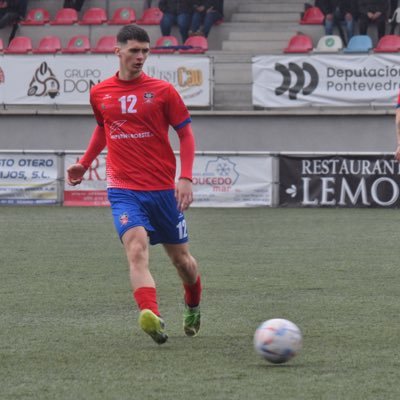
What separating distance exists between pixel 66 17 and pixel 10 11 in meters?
1.31

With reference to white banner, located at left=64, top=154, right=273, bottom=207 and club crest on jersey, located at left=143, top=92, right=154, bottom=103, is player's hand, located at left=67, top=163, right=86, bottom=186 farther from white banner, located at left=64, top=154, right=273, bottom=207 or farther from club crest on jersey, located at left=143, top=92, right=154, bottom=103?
white banner, located at left=64, top=154, right=273, bottom=207

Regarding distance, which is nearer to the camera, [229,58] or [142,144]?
[142,144]

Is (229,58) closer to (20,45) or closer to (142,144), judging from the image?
(20,45)

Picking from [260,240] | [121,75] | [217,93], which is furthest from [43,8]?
[121,75]

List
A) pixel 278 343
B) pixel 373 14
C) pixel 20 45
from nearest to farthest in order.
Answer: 1. pixel 278 343
2. pixel 373 14
3. pixel 20 45

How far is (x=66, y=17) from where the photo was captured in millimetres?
26375

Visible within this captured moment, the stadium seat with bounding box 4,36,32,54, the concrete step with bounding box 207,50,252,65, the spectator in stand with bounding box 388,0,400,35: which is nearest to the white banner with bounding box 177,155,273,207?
the concrete step with bounding box 207,50,252,65

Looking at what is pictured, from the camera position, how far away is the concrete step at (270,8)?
26062 mm

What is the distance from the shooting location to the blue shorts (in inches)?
277

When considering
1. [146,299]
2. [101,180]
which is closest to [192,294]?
[146,299]

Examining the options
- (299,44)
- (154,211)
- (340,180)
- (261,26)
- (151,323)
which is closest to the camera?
(151,323)

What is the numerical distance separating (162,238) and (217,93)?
16902 mm

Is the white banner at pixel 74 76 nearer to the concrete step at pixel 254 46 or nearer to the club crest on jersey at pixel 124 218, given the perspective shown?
the concrete step at pixel 254 46

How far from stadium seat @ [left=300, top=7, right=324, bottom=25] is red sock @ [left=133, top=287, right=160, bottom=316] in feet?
62.5
